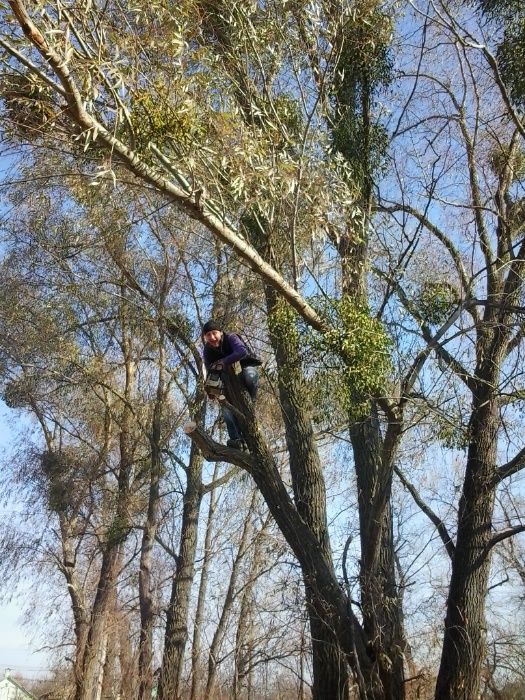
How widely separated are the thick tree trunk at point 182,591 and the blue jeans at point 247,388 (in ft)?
18.4

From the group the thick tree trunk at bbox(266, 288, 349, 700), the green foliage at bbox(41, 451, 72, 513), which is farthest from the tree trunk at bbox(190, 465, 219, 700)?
the thick tree trunk at bbox(266, 288, 349, 700)

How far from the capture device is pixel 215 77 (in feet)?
23.5

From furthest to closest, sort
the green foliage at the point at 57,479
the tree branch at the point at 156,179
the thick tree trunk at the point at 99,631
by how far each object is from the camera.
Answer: the green foliage at the point at 57,479 < the thick tree trunk at the point at 99,631 < the tree branch at the point at 156,179

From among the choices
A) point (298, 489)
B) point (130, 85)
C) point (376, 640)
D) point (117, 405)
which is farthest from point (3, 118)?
point (117, 405)

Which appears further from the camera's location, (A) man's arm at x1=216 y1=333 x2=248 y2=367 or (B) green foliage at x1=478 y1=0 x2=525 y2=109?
(B) green foliage at x1=478 y1=0 x2=525 y2=109

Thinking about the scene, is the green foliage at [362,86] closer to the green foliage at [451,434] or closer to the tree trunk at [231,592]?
the green foliage at [451,434]

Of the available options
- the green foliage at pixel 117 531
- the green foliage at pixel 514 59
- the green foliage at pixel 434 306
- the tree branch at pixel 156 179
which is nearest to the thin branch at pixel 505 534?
the green foliage at pixel 434 306

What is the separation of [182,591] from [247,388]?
25.2 feet

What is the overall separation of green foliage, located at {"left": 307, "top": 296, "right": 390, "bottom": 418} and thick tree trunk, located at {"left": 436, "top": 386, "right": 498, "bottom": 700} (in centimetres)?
108

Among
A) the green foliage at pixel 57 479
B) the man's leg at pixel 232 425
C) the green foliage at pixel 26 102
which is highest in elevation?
the green foliage at pixel 57 479

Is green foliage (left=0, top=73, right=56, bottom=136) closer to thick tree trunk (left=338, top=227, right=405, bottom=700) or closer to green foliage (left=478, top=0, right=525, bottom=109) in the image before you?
thick tree trunk (left=338, top=227, right=405, bottom=700)

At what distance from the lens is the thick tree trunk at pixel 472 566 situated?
674cm

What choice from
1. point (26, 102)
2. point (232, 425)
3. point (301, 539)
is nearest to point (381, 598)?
point (301, 539)

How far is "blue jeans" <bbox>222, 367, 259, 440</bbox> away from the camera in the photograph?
22.7 ft
